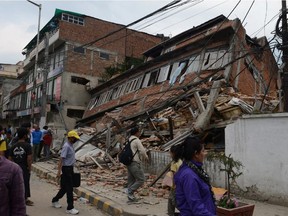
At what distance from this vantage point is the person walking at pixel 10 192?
2.44 metres

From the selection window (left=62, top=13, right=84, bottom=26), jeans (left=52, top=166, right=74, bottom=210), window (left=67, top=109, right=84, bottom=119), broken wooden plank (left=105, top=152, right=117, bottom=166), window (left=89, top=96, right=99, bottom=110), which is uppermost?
window (left=62, top=13, right=84, bottom=26)

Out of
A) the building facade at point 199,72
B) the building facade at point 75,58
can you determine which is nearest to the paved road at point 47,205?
the building facade at point 199,72

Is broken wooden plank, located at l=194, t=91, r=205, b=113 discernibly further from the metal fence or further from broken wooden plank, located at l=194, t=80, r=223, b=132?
the metal fence

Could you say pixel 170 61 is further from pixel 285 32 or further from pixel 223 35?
pixel 285 32

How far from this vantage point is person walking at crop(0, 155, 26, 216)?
2436 mm

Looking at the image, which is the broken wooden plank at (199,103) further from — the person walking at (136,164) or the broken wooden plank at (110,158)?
the person walking at (136,164)

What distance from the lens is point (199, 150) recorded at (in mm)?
2893

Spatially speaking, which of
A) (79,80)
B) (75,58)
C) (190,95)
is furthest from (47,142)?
(75,58)

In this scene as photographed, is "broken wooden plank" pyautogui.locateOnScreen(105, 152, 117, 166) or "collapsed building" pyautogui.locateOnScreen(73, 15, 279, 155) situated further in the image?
"broken wooden plank" pyautogui.locateOnScreen(105, 152, 117, 166)

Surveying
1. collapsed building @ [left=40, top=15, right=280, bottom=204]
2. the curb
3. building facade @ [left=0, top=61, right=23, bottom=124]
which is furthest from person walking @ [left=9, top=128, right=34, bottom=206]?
building facade @ [left=0, top=61, right=23, bottom=124]

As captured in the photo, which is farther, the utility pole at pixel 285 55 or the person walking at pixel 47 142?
the person walking at pixel 47 142

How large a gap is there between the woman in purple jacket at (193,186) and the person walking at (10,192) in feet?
4.48

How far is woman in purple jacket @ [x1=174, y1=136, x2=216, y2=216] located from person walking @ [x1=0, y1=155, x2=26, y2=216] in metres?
1.36

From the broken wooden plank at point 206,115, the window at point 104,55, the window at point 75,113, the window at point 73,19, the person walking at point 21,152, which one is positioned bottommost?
the person walking at point 21,152
